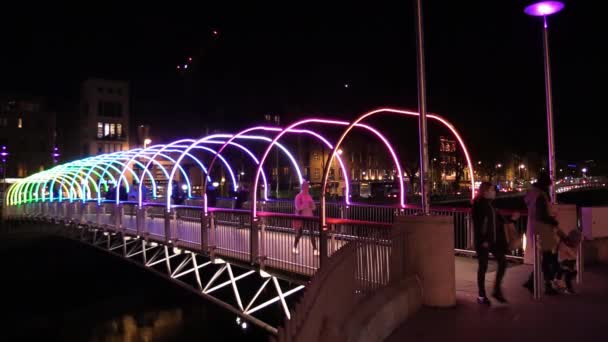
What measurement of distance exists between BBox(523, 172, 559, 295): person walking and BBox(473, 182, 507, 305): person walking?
1.98 ft

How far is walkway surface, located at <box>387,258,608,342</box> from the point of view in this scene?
20.6 ft

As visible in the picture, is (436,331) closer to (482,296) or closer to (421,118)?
(482,296)

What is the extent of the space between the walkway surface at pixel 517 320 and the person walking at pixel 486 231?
18.9 inches

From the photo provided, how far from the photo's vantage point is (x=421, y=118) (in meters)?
8.51

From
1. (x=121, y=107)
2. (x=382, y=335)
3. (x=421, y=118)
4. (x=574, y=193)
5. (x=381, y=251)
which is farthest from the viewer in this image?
(x=574, y=193)

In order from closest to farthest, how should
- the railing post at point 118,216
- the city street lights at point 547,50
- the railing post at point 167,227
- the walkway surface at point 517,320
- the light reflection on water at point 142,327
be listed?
the walkway surface at point 517,320, the city street lights at point 547,50, the railing post at point 167,227, the railing post at point 118,216, the light reflection on water at point 142,327

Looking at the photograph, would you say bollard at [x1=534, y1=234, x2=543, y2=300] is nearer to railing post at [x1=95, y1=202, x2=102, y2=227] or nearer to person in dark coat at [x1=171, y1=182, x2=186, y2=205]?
person in dark coat at [x1=171, y1=182, x2=186, y2=205]

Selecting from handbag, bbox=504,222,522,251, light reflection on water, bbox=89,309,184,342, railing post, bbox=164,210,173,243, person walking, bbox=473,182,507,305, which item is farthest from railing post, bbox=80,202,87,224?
handbag, bbox=504,222,522,251

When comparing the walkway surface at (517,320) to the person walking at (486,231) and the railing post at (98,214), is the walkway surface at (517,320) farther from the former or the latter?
the railing post at (98,214)

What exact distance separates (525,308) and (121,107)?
235 ft

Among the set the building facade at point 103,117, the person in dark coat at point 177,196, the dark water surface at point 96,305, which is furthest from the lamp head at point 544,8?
the building facade at point 103,117

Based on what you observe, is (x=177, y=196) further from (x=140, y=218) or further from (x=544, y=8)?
(x=544, y=8)

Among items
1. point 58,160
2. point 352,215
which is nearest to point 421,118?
A: point 352,215

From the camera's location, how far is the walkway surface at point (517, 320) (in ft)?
20.6
